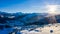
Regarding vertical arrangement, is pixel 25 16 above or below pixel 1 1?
below

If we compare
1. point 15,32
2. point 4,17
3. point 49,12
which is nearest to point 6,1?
point 4,17

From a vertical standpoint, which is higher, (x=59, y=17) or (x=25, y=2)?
(x=25, y=2)

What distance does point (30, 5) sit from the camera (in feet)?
7.16

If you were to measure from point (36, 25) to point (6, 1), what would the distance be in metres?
0.57

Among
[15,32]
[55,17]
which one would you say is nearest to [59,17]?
[55,17]

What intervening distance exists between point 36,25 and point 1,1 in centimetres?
63

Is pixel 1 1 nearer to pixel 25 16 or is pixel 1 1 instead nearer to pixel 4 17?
pixel 4 17

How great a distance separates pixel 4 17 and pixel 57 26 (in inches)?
31.6

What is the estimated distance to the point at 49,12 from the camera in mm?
2188

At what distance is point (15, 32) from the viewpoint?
6.82ft

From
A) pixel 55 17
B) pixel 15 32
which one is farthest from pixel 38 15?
pixel 15 32

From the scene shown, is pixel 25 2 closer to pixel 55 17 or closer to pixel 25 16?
pixel 25 16

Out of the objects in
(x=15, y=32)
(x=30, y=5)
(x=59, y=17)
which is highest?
(x=30, y=5)

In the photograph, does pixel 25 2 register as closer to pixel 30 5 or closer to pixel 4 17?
pixel 30 5
